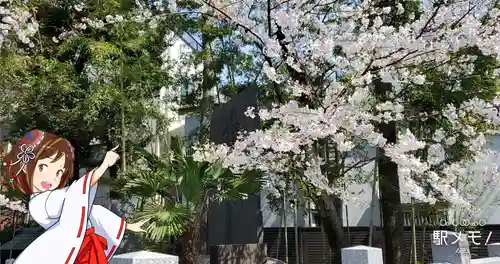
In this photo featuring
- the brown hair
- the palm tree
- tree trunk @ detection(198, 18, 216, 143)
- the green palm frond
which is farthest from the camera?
tree trunk @ detection(198, 18, 216, 143)

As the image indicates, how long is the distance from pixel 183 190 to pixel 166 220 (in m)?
0.61

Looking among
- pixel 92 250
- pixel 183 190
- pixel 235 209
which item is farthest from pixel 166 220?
pixel 235 209

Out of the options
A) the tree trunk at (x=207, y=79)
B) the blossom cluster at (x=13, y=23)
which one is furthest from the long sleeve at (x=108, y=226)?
the tree trunk at (x=207, y=79)

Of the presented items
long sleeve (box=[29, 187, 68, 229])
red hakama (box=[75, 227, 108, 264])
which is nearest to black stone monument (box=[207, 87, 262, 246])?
red hakama (box=[75, 227, 108, 264])

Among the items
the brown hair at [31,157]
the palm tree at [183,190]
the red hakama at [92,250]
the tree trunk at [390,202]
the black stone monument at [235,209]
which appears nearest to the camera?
the red hakama at [92,250]

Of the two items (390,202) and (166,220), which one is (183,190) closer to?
(166,220)

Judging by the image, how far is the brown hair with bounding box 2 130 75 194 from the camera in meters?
4.04

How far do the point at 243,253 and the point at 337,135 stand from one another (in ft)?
7.01

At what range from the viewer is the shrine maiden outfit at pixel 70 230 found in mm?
3754

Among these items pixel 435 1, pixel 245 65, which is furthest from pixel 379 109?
pixel 245 65

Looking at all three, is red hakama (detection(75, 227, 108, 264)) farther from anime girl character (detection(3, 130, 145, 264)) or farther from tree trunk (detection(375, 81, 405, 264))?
tree trunk (detection(375, 81, 405, 264))

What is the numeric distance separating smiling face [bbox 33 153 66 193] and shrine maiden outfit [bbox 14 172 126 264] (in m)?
0.10

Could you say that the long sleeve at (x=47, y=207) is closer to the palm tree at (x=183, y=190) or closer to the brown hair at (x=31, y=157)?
the brown hair at (x=31, y=157)

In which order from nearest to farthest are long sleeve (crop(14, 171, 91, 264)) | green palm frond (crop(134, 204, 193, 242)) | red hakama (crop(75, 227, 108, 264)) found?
long sleeve (crop(14, 171, 91, 264)) → red hakama (crop(75, 227, 108, 264)) → green palm frond (crop(134, 204, 193, 242))
